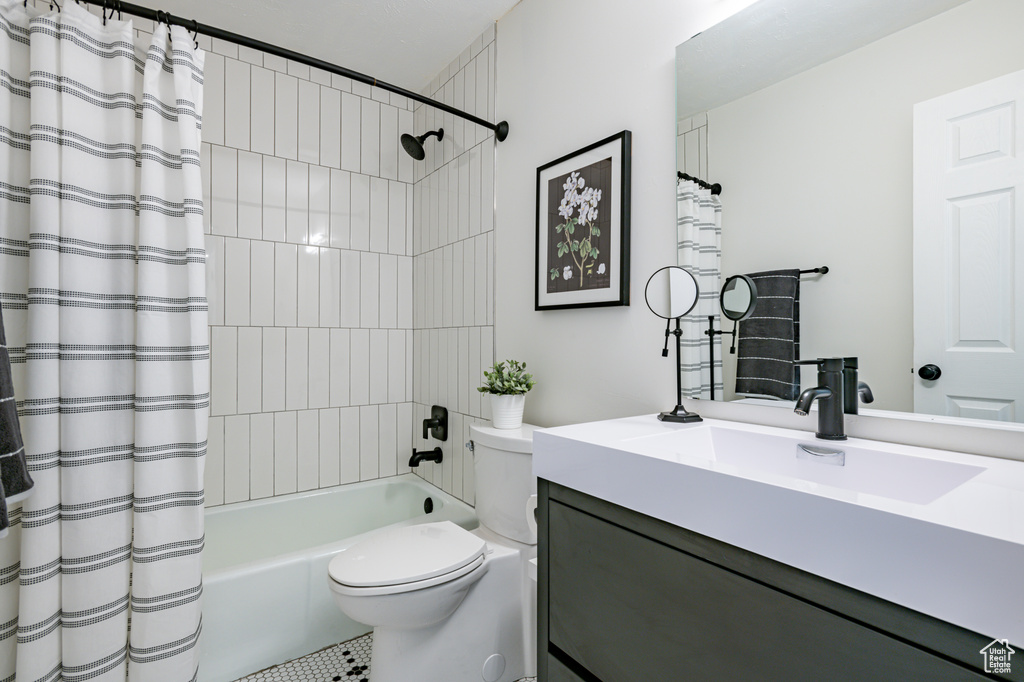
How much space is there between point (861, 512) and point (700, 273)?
2.61 feet

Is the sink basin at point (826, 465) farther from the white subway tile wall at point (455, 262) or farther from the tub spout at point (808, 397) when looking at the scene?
the white subway tile wall at point (455, 262)

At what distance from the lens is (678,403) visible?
1.17 meters

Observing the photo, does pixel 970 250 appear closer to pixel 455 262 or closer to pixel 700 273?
pixel 700 273

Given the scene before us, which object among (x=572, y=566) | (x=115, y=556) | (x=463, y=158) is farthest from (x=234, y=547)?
(x=463, y=158)

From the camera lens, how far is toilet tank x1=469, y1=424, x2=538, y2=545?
4.98 feet

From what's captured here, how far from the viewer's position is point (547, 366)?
174cm

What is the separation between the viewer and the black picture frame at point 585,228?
4.70 ft

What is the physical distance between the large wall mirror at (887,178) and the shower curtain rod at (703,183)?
0.7 inches

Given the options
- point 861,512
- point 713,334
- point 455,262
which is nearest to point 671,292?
point 713,334

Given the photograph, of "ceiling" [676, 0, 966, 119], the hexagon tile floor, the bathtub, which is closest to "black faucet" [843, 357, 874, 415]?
"ceiling" [676, 0, 966, 119]

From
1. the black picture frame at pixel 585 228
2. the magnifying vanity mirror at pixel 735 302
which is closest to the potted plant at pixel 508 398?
the black picture frame at pixel 585 228

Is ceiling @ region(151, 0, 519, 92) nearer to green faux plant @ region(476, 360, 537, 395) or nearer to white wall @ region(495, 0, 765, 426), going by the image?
white wall @ region(495, 0, 765, 426)

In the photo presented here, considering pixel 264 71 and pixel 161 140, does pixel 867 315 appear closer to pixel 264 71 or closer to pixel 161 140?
pixel 161 140

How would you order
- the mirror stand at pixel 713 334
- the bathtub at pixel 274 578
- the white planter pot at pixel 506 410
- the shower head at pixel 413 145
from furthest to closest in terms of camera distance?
the shower head at pixel 413 145
the white planter pot at pixel 506 410
the bathtub at pixel 274 578
the mirror stand at pixel 713 334
